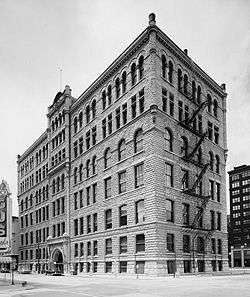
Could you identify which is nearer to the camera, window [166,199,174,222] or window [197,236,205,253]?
window [166,199,174,222]

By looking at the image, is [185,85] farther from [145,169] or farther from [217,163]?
[145,169]

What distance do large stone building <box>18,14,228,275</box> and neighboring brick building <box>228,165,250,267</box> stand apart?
7953cm

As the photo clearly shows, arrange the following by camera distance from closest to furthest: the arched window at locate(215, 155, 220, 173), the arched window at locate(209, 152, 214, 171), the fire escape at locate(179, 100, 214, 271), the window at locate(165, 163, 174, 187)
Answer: the window at locate(165, 163, 174, 187) → the fire escape at locate(179, 100, 214, 271) → the arched window at locate(209, 152, 214, 171) → the arched window at locate(215, 155, 220, 173)

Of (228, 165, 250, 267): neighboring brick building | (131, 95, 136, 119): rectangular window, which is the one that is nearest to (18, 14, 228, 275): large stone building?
(131, 95, 136, 119): rectangular window

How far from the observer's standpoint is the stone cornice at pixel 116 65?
4921 centimetres

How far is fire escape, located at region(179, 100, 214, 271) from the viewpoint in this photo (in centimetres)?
5000

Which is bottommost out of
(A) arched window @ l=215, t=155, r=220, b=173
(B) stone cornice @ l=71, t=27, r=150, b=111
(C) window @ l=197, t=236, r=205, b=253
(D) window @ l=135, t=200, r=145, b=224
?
(C) window @ l=197, t=236, r=205, b=253

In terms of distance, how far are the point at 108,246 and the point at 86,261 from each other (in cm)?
672

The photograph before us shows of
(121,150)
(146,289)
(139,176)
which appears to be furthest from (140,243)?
(146,289)

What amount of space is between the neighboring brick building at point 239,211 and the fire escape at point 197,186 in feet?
278

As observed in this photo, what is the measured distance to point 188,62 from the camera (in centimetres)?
5406

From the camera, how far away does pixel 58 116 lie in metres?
72.4

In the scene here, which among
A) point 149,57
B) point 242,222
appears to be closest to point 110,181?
point 149,57

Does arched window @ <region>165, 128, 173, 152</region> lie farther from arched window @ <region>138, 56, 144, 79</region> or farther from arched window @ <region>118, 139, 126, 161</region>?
arched window @ <region>138, 56, 144, 79</region>
